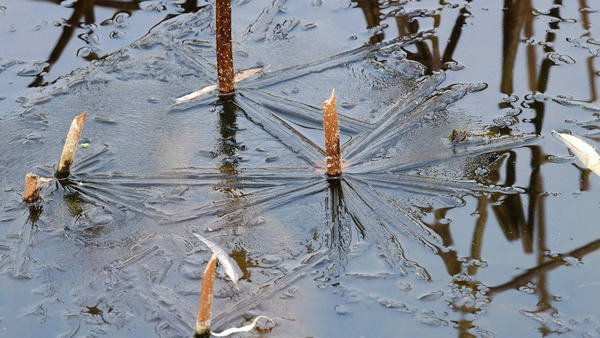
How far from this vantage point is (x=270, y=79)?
14.8 feet

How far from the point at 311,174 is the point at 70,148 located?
1029 millimetres

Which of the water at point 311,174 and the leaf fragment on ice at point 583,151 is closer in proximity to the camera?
the water at point 311,174

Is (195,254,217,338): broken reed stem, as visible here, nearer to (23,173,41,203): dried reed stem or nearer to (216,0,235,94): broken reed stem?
(23,173,41,203): dried reed stem

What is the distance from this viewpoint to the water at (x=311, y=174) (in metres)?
3.27

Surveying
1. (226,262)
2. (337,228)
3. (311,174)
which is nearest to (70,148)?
(226,262)

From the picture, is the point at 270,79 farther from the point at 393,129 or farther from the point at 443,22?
the point at 443,22

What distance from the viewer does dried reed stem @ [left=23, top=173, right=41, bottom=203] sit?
3656 millimetres

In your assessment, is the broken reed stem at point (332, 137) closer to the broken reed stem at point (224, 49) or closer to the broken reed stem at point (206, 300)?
the broken reed stem at point (224, 49)

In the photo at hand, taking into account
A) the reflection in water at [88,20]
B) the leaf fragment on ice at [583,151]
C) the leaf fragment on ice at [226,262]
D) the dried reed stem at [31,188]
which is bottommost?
the leaf fragment on ice at [226,262]

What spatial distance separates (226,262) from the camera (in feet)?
11.1

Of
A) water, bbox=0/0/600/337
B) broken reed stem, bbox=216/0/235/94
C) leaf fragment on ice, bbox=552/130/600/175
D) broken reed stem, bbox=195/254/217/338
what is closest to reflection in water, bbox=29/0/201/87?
water, bbox=0/0/600/337

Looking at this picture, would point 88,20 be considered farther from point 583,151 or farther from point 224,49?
point 583,151

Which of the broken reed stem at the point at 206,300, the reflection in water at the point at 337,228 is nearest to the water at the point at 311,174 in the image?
the reflection in water at the point at 337,228

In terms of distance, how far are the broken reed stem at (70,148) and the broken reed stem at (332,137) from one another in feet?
3.27
